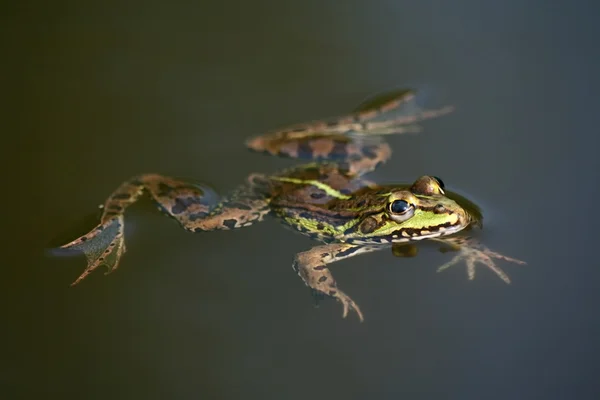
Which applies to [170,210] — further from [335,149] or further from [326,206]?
[335,149]

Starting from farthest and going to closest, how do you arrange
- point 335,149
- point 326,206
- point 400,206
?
point 335,149 → point 326,206 → point 400,206

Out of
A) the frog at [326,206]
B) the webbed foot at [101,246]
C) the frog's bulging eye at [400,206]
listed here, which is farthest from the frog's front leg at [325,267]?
the webbed foot at [101,246]

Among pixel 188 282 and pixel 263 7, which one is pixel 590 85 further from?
pixel 188 282

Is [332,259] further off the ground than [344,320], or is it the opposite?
[332,259]

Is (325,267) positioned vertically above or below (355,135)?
below

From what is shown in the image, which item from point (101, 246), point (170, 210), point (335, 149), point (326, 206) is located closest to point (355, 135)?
point (335, 149)

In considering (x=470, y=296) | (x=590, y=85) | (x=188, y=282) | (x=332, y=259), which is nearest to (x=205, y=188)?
(x=188, y=282)

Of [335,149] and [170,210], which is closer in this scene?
[170,210]

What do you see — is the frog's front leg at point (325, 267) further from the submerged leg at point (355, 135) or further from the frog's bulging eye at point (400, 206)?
the submerged leg at point (355, 135)
